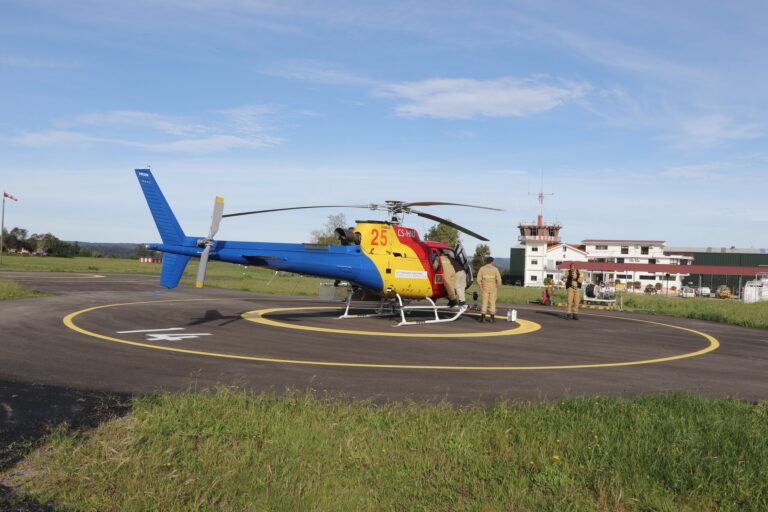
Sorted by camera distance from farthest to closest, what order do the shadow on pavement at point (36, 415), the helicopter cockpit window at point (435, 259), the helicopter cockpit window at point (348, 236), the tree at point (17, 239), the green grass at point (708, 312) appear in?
1. the tree at point (17, 239)
2. the green grass at point (708, 312)
3. the helicopter cockpit window at point (435, 259)
4. the helicopter cockpit window at point (348, 236)
5. the shadow on pavement at point (36, 415)

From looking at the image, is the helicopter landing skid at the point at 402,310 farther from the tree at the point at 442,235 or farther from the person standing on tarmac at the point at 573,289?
the tree at the point at 442,235

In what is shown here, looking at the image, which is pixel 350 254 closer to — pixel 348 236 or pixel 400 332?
pixel 348 236

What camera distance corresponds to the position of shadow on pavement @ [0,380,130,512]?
546 cm

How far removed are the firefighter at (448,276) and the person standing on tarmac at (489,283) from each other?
3.28 feet

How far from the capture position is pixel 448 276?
20906mm

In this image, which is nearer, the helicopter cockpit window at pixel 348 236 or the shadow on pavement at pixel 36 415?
the shadow on pavement at pixel 36 415

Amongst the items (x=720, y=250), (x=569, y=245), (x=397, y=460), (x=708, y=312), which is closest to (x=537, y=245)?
(x=569, y=245)

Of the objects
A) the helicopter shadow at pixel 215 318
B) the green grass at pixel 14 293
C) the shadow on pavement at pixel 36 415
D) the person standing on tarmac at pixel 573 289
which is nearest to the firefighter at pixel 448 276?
the person standing on tarmac at pixel 573 289

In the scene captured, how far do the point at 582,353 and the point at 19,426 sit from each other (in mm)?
12444

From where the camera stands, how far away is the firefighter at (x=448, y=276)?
68.4 ft

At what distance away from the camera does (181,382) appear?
9875 mm

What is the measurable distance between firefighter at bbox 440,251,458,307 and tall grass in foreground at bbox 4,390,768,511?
12.9m

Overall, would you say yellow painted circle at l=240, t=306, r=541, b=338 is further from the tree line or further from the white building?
the tree line

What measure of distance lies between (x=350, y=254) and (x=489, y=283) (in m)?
5.70
